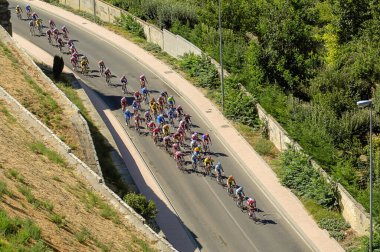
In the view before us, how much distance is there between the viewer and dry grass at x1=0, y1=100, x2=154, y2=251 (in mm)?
21531

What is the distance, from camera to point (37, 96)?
3641 centimetres

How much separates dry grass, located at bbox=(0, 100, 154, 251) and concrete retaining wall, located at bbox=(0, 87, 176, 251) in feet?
1.30

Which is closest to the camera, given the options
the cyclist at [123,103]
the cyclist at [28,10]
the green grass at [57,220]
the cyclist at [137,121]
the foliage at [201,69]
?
the green grass at [57,220]

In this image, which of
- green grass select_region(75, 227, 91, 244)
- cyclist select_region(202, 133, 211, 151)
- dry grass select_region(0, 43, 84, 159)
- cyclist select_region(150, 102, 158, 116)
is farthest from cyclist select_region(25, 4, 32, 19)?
green grass select_region(75, 227, 91, 244)

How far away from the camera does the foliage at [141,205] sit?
2978 cm

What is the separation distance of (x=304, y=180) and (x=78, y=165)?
13.1m

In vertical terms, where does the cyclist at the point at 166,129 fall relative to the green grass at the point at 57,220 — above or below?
below

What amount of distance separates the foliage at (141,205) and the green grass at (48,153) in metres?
3.30

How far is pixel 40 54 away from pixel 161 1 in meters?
15.8

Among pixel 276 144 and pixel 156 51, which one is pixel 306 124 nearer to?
pixel 276 144

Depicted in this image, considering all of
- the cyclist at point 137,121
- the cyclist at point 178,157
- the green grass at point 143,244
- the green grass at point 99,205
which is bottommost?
the cyclist at point 178,157

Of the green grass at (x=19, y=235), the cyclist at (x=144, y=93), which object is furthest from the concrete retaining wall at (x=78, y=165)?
the cyclist at (x=144, y=93)

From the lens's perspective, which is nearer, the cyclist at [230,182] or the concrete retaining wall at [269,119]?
the concrete retaining wall at [269,119]

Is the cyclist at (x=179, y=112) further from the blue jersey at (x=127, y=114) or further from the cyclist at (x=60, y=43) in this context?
the cyclist at (x=60, y=43)
